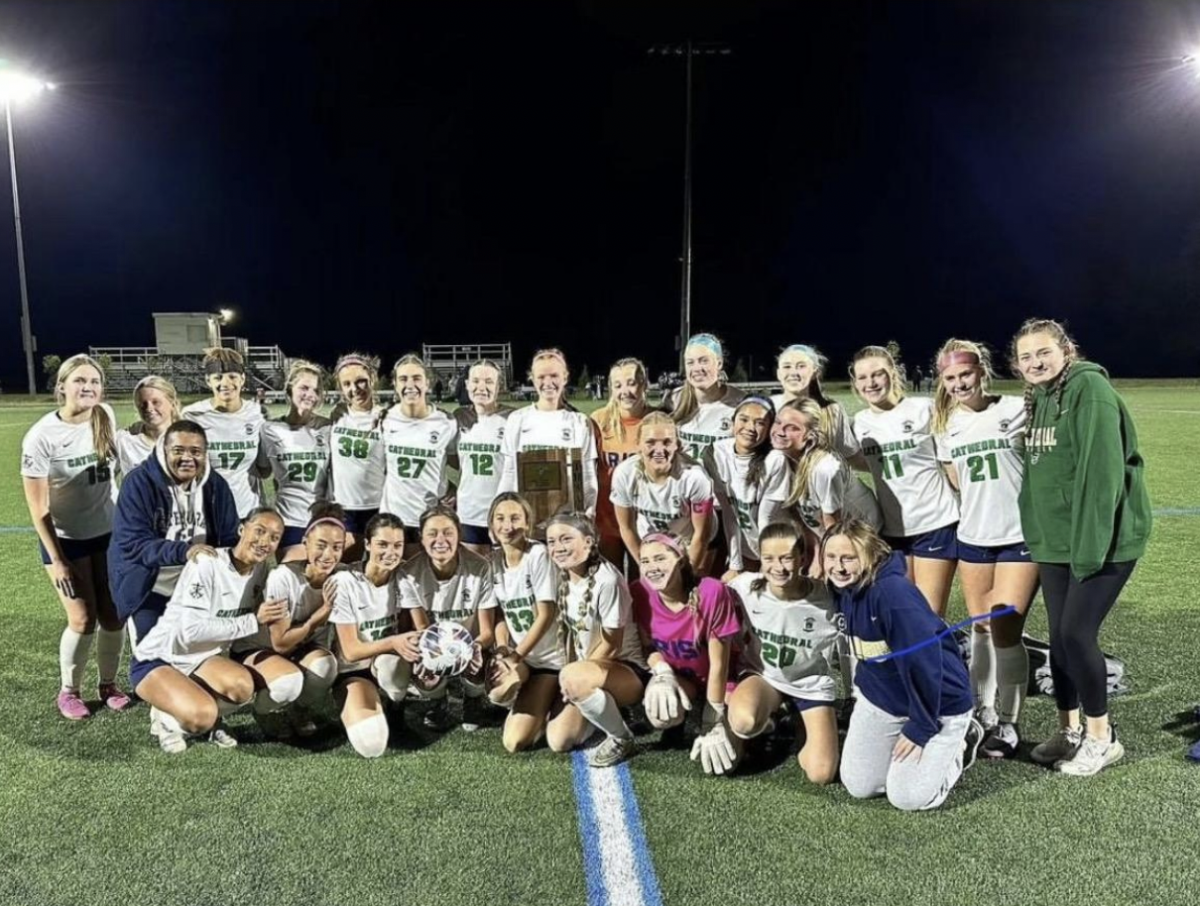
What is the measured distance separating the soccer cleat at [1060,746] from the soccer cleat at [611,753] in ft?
5.09

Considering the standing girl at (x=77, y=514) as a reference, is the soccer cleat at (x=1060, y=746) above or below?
below

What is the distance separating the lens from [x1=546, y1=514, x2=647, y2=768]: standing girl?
10.7ft

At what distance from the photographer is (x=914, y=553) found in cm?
379

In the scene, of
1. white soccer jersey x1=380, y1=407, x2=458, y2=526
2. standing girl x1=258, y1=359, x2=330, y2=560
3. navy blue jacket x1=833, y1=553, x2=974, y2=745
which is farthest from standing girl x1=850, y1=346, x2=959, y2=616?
standing girl x1=258, y1=359, x2=330, y2=560

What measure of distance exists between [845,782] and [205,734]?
2567mm

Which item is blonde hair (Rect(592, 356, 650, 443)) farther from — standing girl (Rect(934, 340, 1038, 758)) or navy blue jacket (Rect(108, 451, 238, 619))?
navy blue jacket (Rect(108, 451, 238, 619))

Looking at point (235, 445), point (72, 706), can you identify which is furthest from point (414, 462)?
point (72, 706)

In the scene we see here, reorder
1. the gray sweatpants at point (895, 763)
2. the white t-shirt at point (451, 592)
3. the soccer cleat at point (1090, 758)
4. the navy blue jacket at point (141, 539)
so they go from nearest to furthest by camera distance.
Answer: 1. the gray sweatpants at point (895, 763)
2. the soccer cleat at point (1090, 758)
3. the navy blue jacket at point (141, 539)
4. the white t-shirt at point (451, 592)

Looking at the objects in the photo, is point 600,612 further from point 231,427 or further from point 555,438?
point 231,427

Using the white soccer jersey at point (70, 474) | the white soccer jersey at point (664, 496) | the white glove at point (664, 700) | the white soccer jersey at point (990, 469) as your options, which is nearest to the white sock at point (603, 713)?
the white glove at point (664, 700)

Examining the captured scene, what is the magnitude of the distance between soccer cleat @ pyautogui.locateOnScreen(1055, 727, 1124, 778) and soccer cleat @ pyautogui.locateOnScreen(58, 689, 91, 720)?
4045 millimetres

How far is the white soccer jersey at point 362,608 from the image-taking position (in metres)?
3.57

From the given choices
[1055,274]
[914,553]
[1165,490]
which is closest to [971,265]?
[1055,274]

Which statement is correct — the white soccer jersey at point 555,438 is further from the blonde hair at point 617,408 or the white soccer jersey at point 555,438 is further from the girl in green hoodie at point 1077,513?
the girl in green hoodie at point 1077,513
